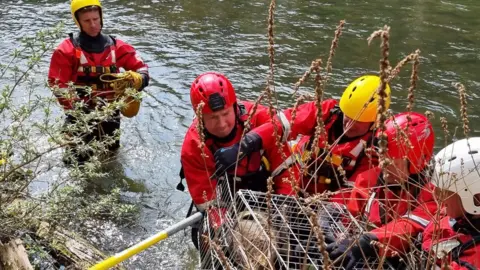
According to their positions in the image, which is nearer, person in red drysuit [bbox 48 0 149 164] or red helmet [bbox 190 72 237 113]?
red helmet [bbox 190 72 237 113]

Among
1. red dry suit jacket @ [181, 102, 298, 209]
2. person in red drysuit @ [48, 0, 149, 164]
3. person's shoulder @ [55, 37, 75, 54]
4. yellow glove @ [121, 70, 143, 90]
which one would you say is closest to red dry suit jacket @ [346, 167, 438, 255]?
red dry suit jacket @ [181, 102, 298, 209]

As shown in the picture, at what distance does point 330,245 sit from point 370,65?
7218 mm

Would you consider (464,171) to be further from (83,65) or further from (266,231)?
(83,65)

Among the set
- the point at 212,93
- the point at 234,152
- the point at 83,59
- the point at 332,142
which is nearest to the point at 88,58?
the point at 83,59

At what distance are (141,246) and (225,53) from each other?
7.16 meters

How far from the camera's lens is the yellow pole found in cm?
356

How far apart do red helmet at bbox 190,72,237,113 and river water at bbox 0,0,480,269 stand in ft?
6.85

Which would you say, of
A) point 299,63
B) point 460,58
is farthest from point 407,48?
point 299,63

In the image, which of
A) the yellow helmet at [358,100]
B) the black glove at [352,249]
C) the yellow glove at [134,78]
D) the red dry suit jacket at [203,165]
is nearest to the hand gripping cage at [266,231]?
the black glove at [352,249]

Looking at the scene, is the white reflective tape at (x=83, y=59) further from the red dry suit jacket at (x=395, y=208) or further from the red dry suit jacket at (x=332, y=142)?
the red dry suit jacket at (x=395, y=208)

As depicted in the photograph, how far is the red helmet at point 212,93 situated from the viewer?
397 centimetres

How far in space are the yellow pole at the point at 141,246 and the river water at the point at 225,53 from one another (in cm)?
164

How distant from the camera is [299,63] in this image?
32.7ft

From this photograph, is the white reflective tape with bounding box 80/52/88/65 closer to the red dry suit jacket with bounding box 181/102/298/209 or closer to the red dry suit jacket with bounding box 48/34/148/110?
the red dry suit jacket with bounding box 48/34/148/110
